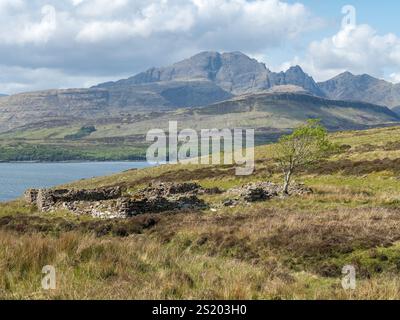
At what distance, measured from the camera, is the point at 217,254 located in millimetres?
18172

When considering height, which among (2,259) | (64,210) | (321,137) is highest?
(321,137)

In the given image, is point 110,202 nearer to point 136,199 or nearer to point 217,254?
point 136,199

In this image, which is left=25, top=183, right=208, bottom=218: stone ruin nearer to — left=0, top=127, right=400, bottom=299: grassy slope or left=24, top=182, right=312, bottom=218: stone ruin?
left=24, top=182, right=312, bottom=218: stone ruin

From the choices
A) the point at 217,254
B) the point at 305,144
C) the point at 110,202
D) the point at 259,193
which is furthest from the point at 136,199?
the point at 305,144

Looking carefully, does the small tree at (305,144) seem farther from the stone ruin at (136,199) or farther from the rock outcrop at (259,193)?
the stone ruin at (136,199)

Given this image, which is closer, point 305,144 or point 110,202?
point 110,202

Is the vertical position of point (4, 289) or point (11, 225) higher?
point (4, 289)

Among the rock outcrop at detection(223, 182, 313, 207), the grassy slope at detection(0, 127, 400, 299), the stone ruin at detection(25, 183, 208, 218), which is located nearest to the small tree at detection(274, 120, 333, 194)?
the rock outcrop at detection(223, 182, 313, 207)

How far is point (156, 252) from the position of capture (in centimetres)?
1307
